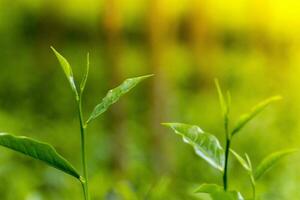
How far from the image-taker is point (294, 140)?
396 centimetres

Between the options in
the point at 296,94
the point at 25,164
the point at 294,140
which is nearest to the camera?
the point at 25,164

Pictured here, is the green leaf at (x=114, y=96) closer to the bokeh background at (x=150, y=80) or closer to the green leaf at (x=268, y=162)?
the green leaf at (x=268, y=162)

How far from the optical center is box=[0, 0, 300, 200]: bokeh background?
3.28m

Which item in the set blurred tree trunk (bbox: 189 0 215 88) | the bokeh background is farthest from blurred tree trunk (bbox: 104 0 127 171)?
blurred tree trunk (bbox: 189 0 215 88)

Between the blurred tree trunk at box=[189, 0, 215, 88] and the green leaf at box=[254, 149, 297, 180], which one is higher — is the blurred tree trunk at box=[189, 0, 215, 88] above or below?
below

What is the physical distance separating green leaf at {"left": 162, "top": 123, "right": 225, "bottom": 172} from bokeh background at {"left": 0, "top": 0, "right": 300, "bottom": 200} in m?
1.06

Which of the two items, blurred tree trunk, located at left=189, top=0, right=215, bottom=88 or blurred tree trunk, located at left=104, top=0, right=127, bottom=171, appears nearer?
blurred tree trunk, located at left=104, top=0, right=127, bottom=171

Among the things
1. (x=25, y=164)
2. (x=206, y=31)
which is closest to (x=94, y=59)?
(x=206, y=31)

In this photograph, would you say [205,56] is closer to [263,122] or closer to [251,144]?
[263,122]

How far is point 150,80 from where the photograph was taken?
425 centimetres

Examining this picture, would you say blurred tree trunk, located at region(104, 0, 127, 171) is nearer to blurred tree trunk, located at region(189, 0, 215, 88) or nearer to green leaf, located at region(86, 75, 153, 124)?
blurred tree trunk, located at region(189, 0, 215, 88)

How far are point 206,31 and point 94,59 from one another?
126 centimetres

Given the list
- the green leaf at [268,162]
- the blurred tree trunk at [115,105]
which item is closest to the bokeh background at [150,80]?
the blurred tree trunk at [115,105]

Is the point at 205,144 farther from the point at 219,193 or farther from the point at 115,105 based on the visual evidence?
the point at 115,105
